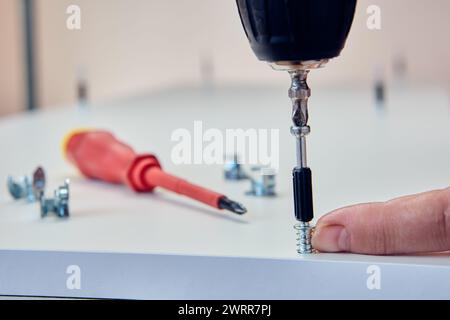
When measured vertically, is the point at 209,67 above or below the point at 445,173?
above

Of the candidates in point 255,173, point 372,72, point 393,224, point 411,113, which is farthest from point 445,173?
point 372,72

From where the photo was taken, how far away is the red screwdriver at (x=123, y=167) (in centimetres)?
63

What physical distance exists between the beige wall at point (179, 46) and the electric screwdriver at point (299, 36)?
154cm

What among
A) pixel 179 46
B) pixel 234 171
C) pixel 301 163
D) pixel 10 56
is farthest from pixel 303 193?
pixel 10 56

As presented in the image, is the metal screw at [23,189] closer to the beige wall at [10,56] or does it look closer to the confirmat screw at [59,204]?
the confirmat screw at [59,204]

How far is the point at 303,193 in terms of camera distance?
485 mm

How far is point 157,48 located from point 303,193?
6.21 ft

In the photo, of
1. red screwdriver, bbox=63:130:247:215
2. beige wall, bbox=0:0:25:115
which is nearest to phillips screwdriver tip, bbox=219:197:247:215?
red screwdriver, bbox=63:130:247:215

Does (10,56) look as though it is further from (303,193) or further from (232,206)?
(303,193)

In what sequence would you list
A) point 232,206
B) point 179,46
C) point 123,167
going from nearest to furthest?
point 232,206 < point 123,167 < point 179,46

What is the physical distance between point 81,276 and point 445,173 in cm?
39

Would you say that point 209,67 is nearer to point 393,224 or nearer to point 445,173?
point 445,173

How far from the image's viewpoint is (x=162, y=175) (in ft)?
2.25

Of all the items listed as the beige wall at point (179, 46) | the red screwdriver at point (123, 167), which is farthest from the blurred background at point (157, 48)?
the red screwdriver at point (123, 167)
